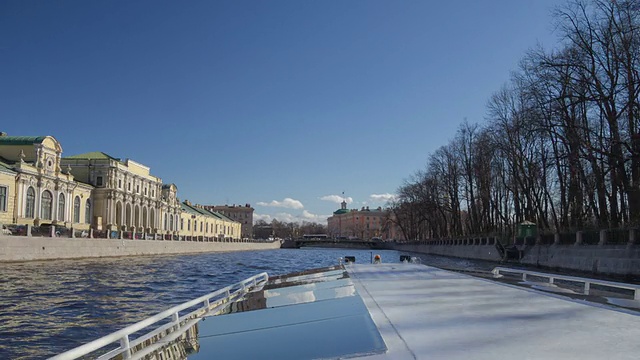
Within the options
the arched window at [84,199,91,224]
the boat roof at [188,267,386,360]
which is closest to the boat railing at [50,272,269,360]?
the boat roof at [188,267,386,360]

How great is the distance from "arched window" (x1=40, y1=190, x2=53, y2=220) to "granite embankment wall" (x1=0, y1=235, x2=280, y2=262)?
11.0 meters

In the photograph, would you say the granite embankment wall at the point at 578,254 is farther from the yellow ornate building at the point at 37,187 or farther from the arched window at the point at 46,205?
the arched window at the point at 46,205

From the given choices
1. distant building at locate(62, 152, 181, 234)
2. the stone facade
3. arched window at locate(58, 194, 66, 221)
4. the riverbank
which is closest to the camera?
the riverbank

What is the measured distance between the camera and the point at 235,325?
721 cm

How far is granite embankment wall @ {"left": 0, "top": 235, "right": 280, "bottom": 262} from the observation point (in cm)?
3578

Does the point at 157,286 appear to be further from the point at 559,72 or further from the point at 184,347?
the point at 559,72

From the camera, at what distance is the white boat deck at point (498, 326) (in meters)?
4.46

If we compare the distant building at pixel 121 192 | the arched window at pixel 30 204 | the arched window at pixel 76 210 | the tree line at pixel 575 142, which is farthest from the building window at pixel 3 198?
the tree line at pixel 575 142

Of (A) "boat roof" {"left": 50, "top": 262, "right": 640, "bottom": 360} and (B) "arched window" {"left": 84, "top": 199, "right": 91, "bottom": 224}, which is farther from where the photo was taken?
(B) "arched window" {"left": 84, "top": 199, "right": 91, "bottom": 224}

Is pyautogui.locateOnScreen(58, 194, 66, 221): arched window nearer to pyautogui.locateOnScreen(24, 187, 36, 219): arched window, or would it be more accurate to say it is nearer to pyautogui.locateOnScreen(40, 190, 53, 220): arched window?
pyautogui.locateOnScreen(40, 190, 53, 220): arched window

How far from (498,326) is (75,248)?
146ft

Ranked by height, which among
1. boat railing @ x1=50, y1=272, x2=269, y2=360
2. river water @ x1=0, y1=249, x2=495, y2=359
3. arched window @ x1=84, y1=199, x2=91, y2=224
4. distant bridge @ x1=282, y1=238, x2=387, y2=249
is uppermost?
arched window @ x1=84, y1=199, x2=91, y2=224

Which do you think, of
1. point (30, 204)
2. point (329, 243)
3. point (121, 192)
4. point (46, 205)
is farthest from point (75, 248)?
point (329, 243)

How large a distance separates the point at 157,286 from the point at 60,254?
21.8 metres
